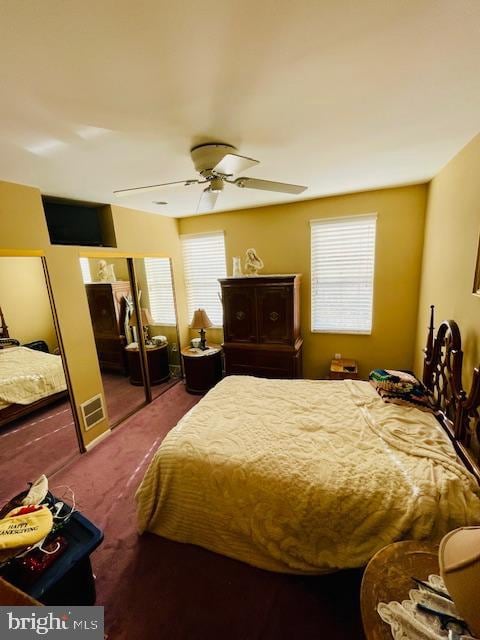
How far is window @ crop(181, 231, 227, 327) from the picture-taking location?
402cm

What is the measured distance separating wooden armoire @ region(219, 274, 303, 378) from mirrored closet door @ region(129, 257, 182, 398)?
3.64ft

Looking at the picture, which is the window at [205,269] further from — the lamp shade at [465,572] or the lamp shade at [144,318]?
the lamp shade at [465,572]

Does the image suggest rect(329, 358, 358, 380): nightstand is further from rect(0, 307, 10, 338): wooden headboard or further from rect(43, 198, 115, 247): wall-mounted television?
rect(0, 307, 10, 338): wooden headboard

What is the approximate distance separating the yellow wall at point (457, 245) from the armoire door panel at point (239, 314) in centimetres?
190

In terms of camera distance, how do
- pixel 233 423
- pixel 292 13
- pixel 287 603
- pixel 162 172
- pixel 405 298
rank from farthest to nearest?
pixel 405 298, pixel 162 172, pixel 233 423, pixel 287 603, pixel 292 13

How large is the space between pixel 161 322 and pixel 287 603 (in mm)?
3351

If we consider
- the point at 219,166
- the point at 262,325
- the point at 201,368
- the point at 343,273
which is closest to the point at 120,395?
the point at 201,368

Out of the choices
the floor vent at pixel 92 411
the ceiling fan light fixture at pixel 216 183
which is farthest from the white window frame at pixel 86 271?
the ceiling fan light fixture at pixel 216 183

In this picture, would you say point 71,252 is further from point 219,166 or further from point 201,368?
point 201,368

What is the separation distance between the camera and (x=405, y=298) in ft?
10.3

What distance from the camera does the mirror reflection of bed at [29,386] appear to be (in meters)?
2.24

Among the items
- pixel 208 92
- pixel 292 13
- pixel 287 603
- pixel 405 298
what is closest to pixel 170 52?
pixel 208 92

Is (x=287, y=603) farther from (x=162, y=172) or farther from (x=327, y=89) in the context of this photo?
(x=162, y=172)
